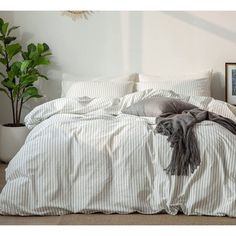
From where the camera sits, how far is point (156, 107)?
3.34m

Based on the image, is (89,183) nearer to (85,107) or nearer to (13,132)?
(85,107)

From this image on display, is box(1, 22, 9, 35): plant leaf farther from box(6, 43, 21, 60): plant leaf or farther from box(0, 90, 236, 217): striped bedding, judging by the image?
box(0, 90, 236, 217): striped bedding

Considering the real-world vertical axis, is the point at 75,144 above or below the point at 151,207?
above

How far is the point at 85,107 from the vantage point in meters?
3.69

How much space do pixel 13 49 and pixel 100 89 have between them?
951 millimetres

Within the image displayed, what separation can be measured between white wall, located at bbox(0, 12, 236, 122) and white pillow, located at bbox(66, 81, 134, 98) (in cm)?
35

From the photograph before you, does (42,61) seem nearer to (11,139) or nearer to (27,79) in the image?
(27,79)

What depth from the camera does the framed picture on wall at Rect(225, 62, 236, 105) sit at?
14.8ft

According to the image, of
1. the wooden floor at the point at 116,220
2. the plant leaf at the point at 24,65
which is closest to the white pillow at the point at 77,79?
the plant leaf at the point at 24,65

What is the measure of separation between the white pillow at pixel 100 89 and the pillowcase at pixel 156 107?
0.70 metres

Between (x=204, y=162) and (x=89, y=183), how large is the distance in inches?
28.9

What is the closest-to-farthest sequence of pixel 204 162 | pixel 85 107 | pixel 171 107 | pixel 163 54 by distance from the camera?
pixel 204 162, pixel 171 107, pixel 85 107, pixel 163 54

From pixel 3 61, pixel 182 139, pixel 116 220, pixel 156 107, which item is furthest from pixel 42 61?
pixel 116 220

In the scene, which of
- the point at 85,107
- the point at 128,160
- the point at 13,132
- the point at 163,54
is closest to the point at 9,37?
the point at 13,132
